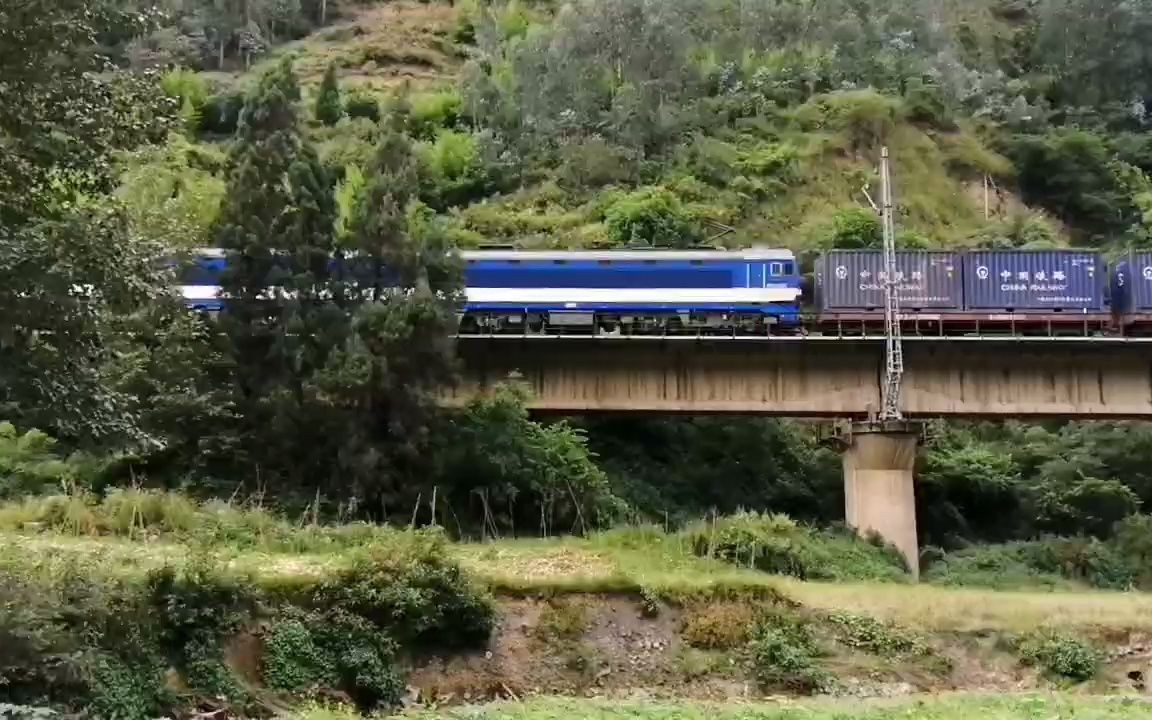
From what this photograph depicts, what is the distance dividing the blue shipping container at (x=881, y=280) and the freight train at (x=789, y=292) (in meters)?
0.03

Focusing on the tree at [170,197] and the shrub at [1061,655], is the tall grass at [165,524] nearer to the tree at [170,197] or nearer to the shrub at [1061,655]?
the tree at [170,197]

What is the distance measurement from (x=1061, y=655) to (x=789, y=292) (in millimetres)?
17529

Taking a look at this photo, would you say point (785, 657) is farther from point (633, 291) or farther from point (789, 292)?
point (633, 291)

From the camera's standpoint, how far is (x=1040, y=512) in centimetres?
3969

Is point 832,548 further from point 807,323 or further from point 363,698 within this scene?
point 363,698

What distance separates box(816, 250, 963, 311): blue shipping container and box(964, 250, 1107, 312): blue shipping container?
0.67 meters

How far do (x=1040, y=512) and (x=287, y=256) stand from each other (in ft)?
93.2

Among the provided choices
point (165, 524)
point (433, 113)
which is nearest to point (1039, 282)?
point (165, 524)

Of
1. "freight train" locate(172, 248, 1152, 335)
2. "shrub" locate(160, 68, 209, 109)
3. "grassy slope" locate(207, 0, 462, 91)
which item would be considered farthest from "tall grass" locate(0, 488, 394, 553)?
"grassy slope" locate(207, 0, 462, 91)

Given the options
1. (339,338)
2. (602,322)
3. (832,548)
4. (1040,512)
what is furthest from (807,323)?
(339,338)

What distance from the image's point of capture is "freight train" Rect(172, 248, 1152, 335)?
34.4 metres

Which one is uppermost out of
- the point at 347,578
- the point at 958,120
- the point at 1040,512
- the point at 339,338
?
the point at 958,120

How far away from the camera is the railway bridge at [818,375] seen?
1340 inches

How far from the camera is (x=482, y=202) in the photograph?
61.2m
